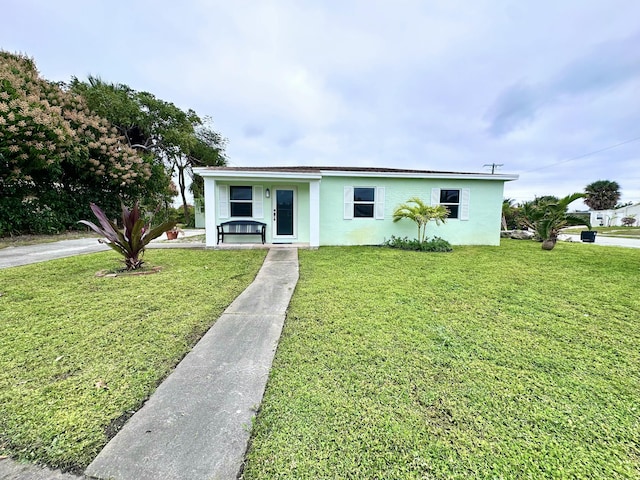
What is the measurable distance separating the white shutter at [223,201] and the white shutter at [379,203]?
5.35 m

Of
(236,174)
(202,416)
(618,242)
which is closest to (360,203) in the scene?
(236,174)

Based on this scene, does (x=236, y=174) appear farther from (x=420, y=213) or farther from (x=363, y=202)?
(x=420, y=213)

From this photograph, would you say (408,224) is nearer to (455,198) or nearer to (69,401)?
(455,198)

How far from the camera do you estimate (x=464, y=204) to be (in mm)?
10102

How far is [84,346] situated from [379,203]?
345 inches

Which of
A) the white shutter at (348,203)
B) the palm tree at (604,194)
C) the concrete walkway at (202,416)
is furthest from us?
the palm tree at (604,194)

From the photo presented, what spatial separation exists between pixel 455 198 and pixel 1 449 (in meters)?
11.5

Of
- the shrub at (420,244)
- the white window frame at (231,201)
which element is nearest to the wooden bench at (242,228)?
the white window frame at (231,201)

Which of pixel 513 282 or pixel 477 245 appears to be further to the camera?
pixel 477 245

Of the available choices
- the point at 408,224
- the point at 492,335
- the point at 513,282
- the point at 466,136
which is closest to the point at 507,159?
the point at 466,136

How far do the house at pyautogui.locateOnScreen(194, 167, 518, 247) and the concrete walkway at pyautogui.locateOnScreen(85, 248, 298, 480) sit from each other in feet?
21.3

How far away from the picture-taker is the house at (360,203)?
30.9ft

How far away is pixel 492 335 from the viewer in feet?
9.71

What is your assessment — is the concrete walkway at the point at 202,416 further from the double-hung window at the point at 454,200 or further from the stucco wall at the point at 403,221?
the double-hung window at the point at 454,200
